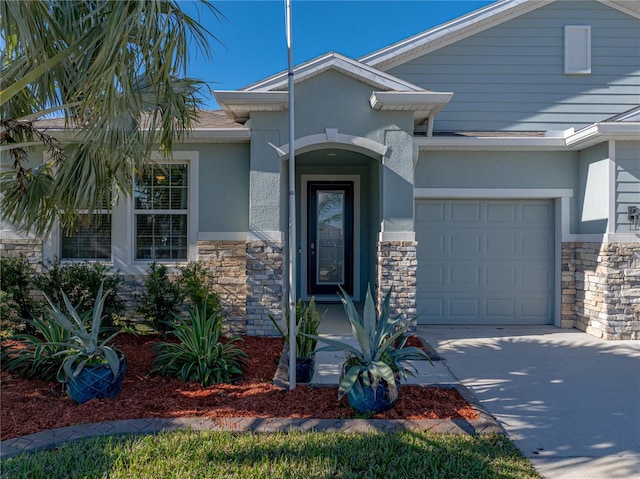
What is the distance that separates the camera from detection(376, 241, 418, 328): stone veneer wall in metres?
6.52

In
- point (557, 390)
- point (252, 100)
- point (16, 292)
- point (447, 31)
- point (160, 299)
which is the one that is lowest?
point (557, 390)

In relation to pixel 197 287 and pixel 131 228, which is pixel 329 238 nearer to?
pixel 197 287

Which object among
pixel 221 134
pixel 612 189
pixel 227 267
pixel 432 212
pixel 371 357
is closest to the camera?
pixel 371 357

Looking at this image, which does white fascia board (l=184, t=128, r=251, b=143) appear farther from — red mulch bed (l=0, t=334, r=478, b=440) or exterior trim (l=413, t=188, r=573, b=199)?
red mulch bed (l=0, t=334, r=478, b=440)

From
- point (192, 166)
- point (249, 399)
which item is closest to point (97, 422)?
point (249, 399)

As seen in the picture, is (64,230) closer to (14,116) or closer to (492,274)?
(14,116)

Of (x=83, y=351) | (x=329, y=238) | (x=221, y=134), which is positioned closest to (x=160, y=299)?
(x=83, y=351)

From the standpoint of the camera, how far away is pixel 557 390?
452 centimetres

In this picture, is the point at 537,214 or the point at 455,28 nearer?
the point at 537,214

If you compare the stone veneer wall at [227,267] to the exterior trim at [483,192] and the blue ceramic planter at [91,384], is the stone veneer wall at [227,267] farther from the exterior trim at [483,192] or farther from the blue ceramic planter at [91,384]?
the exterior trim at [483,192]

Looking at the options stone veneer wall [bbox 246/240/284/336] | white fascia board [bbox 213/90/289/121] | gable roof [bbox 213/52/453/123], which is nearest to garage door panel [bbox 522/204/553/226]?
gable roof [bbox 213/52/453/123]

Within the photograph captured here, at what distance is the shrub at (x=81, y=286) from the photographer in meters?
6.39

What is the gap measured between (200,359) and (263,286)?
2.05 meters

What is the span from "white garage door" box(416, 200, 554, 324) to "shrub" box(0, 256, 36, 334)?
6640mm
